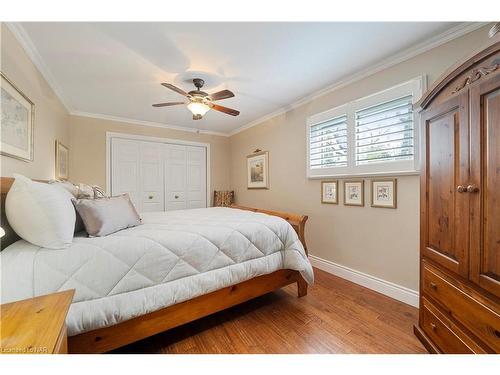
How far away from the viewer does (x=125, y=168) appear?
3.80m

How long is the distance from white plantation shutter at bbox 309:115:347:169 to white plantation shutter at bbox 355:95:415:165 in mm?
186

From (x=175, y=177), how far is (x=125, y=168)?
89cm

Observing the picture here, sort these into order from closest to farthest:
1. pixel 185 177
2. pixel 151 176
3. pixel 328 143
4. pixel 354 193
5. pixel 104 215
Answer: pixel 104 215 → pixel 354 193 → pixel 328 143 → pixel 151 176 → pixel 185 177

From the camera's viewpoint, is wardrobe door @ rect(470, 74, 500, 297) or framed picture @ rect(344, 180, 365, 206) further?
framed picture @ rect(344, 180, 365, 206)

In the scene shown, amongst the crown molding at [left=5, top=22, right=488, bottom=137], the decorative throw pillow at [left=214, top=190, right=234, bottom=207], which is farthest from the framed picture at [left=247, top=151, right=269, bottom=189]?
the crown molding at [left=5, top=22, right=488, bottom=137]

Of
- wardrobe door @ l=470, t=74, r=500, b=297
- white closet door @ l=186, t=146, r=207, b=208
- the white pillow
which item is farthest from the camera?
white closet door @ l=186, t=146, r=207, b=208

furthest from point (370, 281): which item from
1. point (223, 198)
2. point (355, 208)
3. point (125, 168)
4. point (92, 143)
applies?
point (92, 143)

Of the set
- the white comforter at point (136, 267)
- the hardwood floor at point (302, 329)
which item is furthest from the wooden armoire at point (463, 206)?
the white comforter at point (136, 267)

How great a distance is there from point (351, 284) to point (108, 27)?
334cm

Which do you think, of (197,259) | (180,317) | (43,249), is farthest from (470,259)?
(43,249)

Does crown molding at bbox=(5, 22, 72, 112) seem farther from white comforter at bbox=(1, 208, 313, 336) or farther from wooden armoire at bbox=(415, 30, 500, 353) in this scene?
wooden armoire at bbox=(415, 30, 500, 353)

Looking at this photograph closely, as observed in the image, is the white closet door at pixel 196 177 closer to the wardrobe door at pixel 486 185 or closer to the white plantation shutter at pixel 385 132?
the white plantation shutter at pixel 385 132

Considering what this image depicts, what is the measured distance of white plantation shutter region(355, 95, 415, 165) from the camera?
200 cm

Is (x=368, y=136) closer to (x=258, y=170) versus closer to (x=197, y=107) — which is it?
(x=197, y=107)
